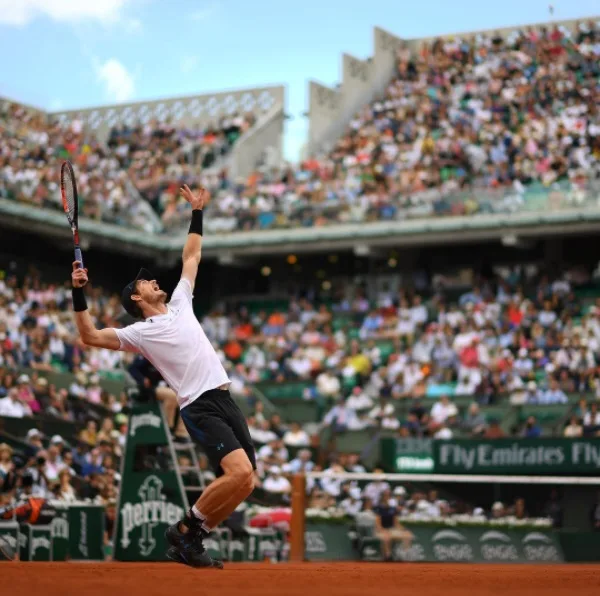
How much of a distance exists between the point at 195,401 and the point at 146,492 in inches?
213

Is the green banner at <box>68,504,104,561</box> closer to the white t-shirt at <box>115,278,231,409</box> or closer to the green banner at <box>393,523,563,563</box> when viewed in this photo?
the green banner at <box>393,523,563,563</box>

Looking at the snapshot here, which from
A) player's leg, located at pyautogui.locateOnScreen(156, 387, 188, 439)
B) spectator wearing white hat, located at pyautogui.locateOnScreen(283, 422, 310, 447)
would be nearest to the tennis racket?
player's leg, located at pyautogui.locateOnScreen(156, 387, 188, 439)

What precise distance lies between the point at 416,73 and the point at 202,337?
86.3 feet

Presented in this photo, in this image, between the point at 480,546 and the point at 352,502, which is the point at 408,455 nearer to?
the point at 352,502

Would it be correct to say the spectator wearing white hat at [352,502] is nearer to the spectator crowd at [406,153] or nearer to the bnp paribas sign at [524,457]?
the bnp paribas sign at [524,457]

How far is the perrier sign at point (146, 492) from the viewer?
A: 45.9 ft

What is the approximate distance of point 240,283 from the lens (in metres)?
32.9

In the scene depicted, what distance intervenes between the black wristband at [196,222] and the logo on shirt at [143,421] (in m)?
4.84

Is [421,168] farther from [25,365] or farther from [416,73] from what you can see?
[25,365]

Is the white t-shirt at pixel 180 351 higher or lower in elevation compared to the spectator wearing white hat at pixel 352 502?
higher

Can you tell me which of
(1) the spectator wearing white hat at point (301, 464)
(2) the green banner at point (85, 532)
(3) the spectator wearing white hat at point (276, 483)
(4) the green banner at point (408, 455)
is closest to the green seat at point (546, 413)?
(4) the green banner at point (408, 455)

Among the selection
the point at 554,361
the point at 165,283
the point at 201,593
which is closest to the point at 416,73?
the point at 165,283

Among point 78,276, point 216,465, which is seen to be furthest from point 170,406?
point 78,276

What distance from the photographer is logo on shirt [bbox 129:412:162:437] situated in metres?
14.3
